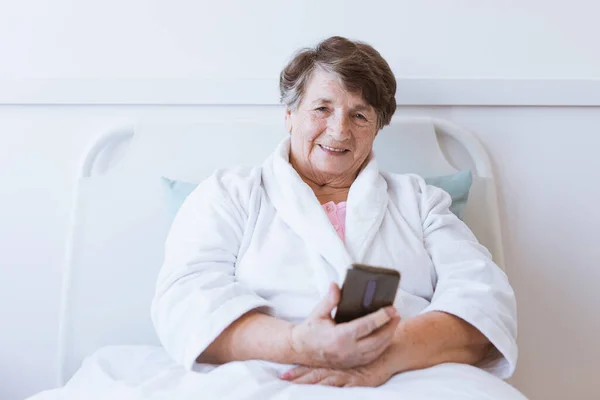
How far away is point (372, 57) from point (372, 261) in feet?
1.51

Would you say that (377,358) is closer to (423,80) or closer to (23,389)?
(423,80)

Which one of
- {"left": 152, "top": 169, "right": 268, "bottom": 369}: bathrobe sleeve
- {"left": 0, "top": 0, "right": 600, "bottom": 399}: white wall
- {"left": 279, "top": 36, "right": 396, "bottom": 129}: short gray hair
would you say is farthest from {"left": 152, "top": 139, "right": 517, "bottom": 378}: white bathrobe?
{"left": 0, "top": 0, "right": 600, "bottom": 399}: white wall

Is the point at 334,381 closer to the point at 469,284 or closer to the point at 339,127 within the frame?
the point at 469,284

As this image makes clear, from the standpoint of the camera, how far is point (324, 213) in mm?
1408

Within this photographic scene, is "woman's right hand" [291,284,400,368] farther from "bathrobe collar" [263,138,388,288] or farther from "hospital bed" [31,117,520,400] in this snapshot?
"hospital bed" [31,117,520,400]

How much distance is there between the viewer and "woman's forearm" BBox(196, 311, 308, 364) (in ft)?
3.89

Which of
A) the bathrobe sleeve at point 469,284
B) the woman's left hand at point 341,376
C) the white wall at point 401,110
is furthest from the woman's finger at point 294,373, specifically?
the white wall at point 401,110

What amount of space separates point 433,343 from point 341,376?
183 mm

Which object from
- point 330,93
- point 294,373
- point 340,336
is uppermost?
point 330,93

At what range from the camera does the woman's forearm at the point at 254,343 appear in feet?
3.89

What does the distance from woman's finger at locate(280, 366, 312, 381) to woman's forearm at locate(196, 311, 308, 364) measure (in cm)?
1

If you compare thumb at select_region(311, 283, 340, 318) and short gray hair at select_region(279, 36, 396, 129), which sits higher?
short gray hair at select_region(279, 36, 396, 129)

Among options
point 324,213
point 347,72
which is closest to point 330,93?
point 347,72

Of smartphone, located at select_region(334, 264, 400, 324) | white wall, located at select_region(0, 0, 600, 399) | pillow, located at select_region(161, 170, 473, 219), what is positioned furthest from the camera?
white wall, located at select_region(0, 0, 600, 399)
